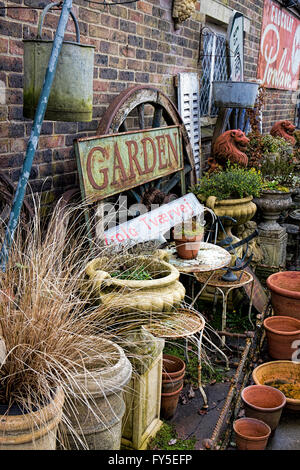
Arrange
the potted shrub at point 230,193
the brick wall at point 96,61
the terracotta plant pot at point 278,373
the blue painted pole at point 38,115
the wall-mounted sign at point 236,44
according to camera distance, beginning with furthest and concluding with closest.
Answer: the wall-mounted sign at point 236,44
the potted shrub at point 230,193
the terracotta plant pot at point 278,373
the brick wall at point 96,61
the blue painted pole at point 38,115

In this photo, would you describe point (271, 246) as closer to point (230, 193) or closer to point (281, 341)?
point (230, 193)

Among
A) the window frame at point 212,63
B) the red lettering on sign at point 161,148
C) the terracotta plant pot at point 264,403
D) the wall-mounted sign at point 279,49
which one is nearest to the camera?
the terracotta plant pot at point 264,403

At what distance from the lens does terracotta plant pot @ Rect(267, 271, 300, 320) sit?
4422 millimetres

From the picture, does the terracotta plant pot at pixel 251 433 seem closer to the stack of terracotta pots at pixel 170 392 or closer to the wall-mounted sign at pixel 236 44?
the stack of terracotta pots at pixel 170 392

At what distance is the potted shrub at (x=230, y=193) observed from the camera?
519cm

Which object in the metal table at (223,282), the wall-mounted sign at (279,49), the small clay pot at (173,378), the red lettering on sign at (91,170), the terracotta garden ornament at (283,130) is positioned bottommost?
the small clay pot at (173,378)

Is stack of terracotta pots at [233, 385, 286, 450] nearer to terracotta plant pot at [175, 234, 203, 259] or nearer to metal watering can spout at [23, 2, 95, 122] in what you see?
terracotta plant pot at [175, 234, 203, 259]

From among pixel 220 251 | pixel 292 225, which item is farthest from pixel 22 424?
pixel 292 225

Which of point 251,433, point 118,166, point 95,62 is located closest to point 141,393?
point 251,433

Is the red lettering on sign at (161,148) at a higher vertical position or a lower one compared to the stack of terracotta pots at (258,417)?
higher

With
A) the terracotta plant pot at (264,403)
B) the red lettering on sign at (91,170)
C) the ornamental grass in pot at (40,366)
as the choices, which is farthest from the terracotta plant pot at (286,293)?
the ornamental grass in pot at (40,366)

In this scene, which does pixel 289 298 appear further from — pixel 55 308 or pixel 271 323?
pixel 55 308

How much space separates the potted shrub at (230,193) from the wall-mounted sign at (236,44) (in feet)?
7.25

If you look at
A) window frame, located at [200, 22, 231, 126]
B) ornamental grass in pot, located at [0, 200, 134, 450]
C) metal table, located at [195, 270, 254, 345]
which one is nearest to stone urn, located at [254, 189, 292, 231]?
window frame, located at [200, 22, 231, 126]
